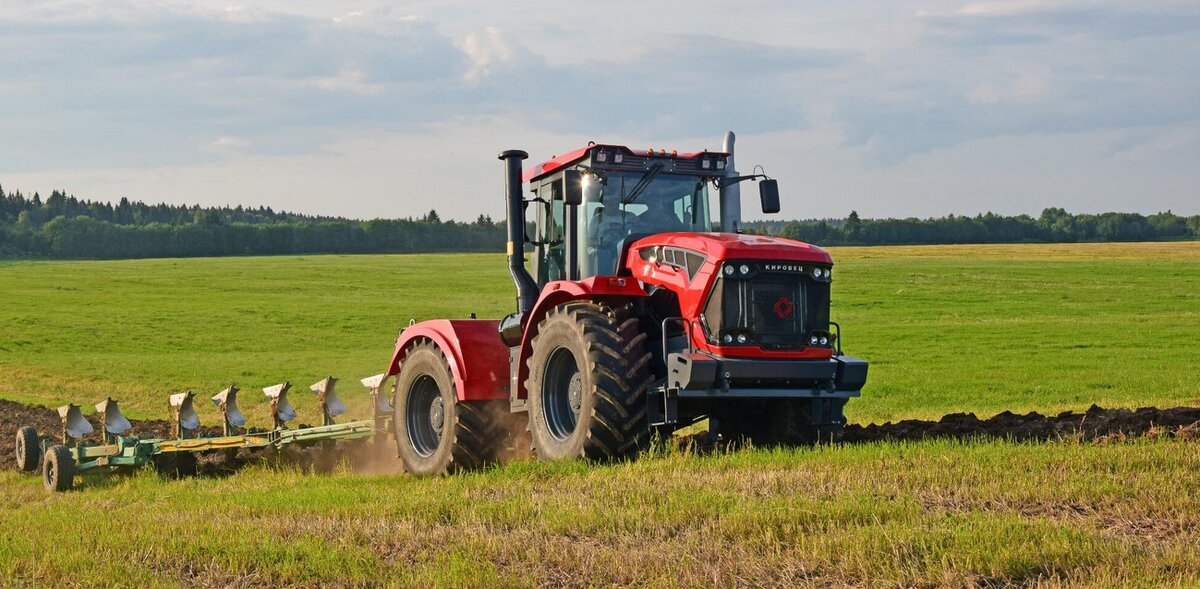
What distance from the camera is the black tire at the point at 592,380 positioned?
9992 mm

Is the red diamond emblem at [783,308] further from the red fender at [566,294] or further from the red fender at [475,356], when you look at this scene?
the red fender at [475,356]

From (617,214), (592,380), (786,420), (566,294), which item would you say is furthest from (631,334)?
(786,420)

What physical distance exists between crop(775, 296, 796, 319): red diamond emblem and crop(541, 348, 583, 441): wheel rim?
173 cm

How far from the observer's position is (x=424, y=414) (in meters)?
12.9

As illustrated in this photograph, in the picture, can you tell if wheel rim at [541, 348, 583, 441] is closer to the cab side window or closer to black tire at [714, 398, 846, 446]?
the cab side window

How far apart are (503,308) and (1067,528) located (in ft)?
141

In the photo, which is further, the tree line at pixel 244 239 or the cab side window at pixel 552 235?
the tree line at pixel 244 239

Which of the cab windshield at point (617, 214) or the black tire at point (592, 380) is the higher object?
the cab windshield at point (617, 214)

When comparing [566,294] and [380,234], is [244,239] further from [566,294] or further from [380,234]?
[566,294]

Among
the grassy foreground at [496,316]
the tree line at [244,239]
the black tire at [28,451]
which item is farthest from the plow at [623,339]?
the tree line at [244,239]

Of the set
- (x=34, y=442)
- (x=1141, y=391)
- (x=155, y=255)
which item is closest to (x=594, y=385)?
(x=34, y=442)

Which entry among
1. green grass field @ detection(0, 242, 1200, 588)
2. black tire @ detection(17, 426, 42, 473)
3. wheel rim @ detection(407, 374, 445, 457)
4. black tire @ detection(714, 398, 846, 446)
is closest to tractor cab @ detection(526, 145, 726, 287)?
black tire @ detection(714, 398, 846, 446)

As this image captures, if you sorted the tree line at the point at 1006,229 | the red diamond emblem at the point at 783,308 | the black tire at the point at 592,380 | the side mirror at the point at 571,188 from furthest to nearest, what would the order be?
the tree line at the point at 1006,229, the side mirror at the point at 571,188, the red diamond emblem at the point at 783,308, the black tire at the point at 592,380

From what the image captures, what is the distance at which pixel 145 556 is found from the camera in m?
7.22
